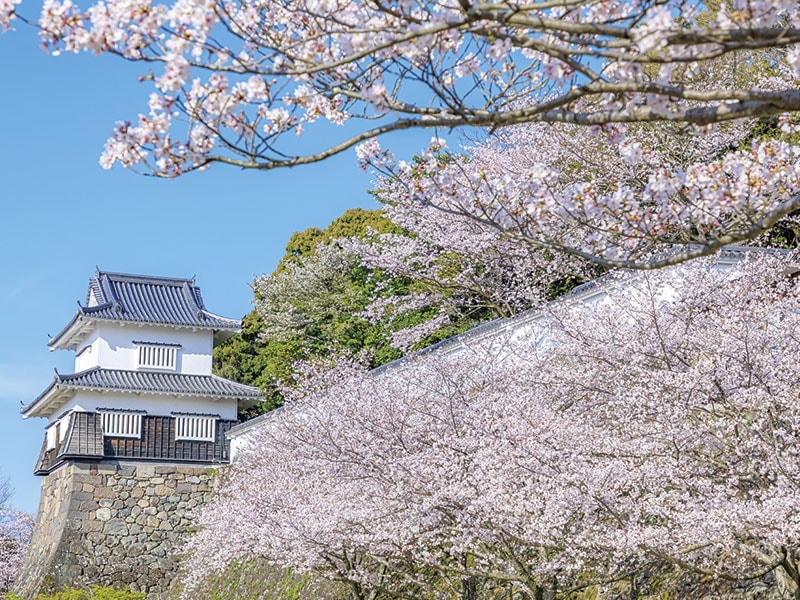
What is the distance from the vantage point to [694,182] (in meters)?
4.66

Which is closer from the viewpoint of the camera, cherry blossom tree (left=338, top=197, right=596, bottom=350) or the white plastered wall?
cherry blossom tree (left=338, top=197, right=596, bottom=350)

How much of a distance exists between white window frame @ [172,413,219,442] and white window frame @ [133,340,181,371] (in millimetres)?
1220

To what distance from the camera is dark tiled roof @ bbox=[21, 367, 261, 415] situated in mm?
21312

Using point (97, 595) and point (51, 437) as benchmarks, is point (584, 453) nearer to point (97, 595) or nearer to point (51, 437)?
point (97, 595)

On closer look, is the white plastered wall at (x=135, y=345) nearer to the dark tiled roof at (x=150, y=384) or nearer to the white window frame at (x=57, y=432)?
the dark tiled roof at (x=150, y=384)

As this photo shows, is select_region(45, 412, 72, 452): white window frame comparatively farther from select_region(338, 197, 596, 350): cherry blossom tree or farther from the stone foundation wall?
select_region(338, 197, 596, 350): cherry blossom tree

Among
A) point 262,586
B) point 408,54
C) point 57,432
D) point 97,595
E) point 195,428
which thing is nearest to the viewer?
point 408,54

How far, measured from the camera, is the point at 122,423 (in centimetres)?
2183

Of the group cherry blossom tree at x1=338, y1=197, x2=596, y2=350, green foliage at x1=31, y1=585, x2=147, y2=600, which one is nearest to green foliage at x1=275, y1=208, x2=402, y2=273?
cherry blossom tree at x1=338, y1=197, x2=596, y2=350

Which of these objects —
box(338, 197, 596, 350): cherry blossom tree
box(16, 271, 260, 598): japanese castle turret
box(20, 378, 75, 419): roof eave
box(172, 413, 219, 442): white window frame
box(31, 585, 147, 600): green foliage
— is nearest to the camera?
box(338, 197, 596, 350): cherry blossom tree

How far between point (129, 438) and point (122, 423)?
380 mm

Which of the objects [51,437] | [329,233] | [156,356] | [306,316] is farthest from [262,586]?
[329,233]

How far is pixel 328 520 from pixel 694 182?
20.3 ft

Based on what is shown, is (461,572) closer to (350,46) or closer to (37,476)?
(350,46)
